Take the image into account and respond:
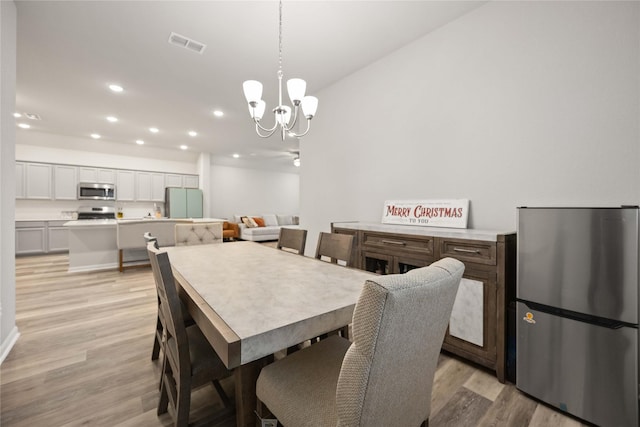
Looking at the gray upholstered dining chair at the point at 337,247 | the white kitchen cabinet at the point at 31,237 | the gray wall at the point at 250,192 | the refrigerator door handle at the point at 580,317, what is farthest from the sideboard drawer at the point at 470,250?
the white kitchen cabinet at the point at 31,237

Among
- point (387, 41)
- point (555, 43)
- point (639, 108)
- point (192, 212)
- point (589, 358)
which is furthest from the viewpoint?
point (192, 212)

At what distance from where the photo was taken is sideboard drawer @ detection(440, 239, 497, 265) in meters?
1.74

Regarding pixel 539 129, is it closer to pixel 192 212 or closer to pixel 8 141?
pixel 8 141

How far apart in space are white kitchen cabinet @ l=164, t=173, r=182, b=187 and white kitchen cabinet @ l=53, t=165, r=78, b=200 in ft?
6.35

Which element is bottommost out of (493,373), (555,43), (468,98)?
→ (493,373)

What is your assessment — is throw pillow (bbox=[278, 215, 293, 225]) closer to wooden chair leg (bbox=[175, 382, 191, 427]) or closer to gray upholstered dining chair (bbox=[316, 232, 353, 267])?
gray upholstered dining chair (bbox=[316, 232, 353, 267])

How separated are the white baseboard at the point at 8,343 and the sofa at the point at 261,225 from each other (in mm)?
5348

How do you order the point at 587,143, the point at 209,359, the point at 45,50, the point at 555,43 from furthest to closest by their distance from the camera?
the point at 45,50
the point at 555,43
the point at 587,143
the point at 209,359

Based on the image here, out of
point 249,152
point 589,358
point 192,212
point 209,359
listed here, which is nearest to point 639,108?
point 589,358

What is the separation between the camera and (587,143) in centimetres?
167

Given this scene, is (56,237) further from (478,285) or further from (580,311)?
(580,311)

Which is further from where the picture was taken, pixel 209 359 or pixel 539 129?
pixel 539 129

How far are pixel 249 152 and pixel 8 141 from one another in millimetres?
6019

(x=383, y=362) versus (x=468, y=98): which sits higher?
(x=468, y=98)
